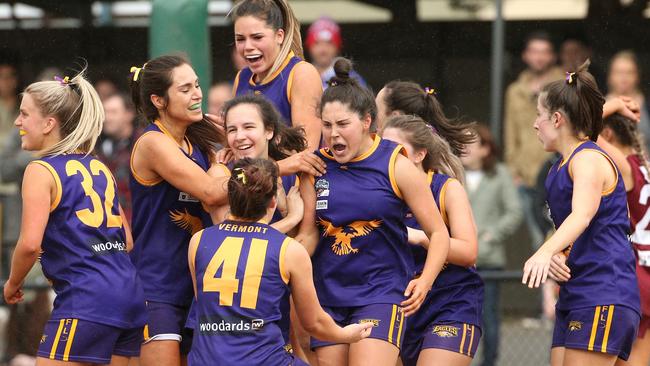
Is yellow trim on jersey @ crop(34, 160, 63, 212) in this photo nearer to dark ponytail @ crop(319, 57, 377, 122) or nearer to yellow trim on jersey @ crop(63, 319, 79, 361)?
yellow trim on jersey @ crop(63, 319, 79, 361)

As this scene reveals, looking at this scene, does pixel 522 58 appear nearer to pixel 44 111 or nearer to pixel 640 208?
pixel 640 208

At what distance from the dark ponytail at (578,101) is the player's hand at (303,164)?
115cm

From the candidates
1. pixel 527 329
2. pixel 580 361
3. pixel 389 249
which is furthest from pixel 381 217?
pixel 527 329

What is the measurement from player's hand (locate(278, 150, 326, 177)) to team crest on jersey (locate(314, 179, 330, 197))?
0.04 meters

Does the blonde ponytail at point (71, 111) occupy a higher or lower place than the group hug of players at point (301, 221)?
higher

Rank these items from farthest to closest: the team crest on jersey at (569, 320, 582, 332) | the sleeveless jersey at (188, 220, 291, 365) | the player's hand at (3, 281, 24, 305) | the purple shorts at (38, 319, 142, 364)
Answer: the team crest on jersey at (569, 320, 582, 332), the player's hand at (3, 281, 24, 305), the purple shorts at (38, 319, 142, 364), the sleeveless jersey at (188, 220, 291, 365)

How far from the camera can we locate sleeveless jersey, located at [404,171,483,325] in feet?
19.2

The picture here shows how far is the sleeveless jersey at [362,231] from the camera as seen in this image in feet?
17.7

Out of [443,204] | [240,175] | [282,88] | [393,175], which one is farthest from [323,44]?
[240,175]

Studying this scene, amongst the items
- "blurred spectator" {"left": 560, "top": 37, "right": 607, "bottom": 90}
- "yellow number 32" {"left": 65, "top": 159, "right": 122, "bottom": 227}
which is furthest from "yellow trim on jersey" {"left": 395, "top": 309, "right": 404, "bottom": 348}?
"blurred spectator" {"left": 560, "top": 37, "right": 607, "bottom": 90}

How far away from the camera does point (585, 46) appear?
33.1ft

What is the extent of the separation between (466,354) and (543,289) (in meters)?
3.51

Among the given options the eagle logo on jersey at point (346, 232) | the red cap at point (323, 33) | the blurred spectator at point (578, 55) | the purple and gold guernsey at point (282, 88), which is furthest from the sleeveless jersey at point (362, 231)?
the blurred spectator at point (578, 55)

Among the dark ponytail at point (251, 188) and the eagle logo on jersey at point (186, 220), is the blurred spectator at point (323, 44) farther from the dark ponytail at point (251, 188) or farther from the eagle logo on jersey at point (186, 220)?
the dark ponytail at point (251, 188)
